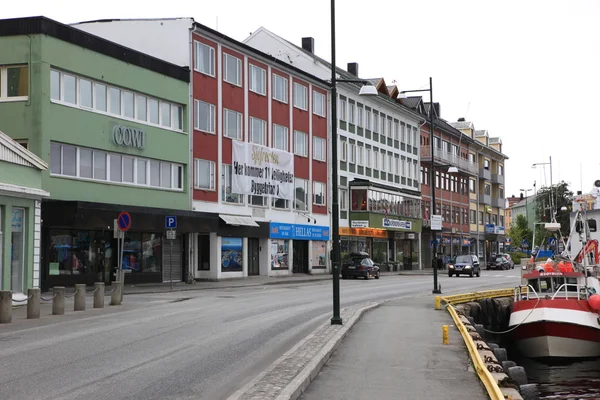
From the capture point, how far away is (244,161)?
47094 mm

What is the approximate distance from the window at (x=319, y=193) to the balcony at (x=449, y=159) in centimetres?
2302

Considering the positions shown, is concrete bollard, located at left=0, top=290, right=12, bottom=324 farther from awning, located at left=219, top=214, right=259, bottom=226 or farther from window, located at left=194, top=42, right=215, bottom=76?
window, located at left=194, top=42, right=215, bottom=76

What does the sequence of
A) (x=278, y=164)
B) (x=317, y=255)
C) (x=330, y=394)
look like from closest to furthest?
1. (x=330, y=394)
2. (x=278, y=164)
3. (x=317, y=255)

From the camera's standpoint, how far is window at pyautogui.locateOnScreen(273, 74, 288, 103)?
169ft

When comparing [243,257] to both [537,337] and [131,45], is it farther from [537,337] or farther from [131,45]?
[537,337]

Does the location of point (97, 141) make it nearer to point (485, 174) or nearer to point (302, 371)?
point (302, 371)

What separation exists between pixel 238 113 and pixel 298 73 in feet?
27.7

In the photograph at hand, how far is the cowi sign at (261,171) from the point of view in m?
46.7

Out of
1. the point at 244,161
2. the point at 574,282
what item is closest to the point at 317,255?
the point at 244,161

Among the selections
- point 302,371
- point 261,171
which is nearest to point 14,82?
point 261,171

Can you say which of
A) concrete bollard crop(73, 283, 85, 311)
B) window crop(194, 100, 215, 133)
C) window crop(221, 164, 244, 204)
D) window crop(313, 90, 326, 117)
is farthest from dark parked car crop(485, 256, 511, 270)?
concrete bollard crop(73, 283, 85, 311)

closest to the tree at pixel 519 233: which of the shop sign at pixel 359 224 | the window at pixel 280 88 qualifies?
the shop sign at pixel 359 224

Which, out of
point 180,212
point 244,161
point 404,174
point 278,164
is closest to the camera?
point 180,212

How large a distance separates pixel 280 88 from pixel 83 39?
19.5 metres
